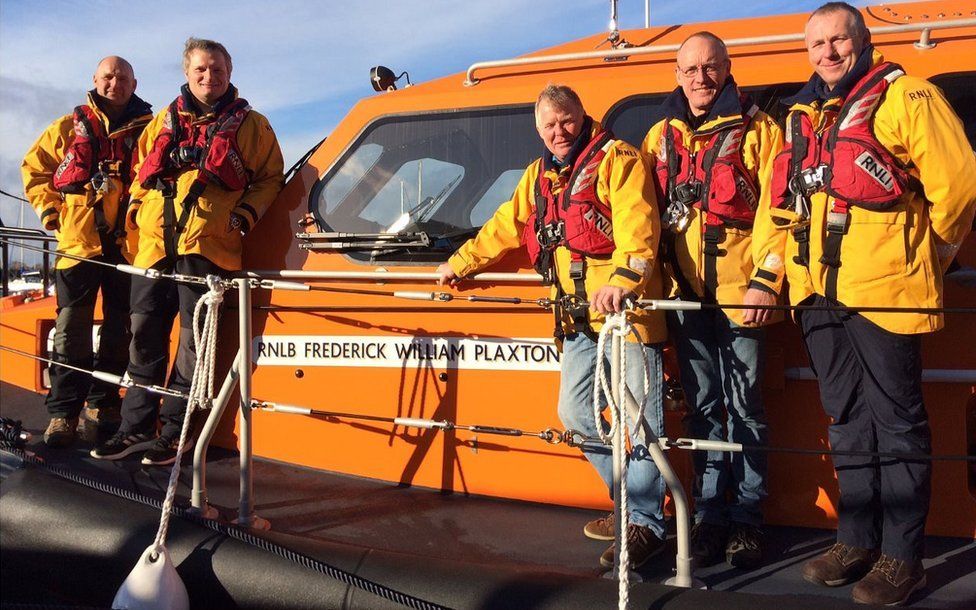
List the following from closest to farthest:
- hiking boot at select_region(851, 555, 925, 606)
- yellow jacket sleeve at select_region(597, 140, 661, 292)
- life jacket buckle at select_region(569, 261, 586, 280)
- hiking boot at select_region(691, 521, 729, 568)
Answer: hiking boot at select_region(851, 555, 925, 606), yellow jacket sleeve at select_region(597, 140, 661, 292), hiking boot at select_region(691, 521, 729, 568), life jacket buckle at select_region(569, 261, 586, 280)

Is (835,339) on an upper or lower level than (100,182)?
lower

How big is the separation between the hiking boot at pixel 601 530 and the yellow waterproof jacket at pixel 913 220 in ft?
3.63

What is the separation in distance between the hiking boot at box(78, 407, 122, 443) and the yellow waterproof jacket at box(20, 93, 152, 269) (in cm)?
73

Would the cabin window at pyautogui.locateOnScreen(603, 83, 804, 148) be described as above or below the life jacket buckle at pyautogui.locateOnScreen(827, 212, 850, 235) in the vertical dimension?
above

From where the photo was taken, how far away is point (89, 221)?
3789 mm

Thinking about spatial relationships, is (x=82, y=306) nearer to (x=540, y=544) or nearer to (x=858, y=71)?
(x=540, y=544)

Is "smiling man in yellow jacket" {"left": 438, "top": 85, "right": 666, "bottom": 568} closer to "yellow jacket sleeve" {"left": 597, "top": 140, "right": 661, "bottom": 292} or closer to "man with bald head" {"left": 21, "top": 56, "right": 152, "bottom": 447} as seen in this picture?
"yellow jacket sleeve" {"left": 597, "top": 140, "right": 661, "bottom": 292}

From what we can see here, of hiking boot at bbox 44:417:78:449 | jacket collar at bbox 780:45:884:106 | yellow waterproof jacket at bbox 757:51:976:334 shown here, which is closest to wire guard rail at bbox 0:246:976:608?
yellow waterproof jacket at bbox 757:51:976:334

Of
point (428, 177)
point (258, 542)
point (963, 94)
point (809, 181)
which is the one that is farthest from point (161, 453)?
point (963, 94)

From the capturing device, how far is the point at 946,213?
221 cm

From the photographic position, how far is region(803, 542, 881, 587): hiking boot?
7.78ft

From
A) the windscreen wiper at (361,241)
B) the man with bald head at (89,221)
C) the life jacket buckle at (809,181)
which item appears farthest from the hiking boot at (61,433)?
the life jacket buckle at (809,181)

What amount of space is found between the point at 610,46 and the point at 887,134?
1.48 meters

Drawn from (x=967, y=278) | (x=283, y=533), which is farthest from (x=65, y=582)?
(x=967, y=278)
